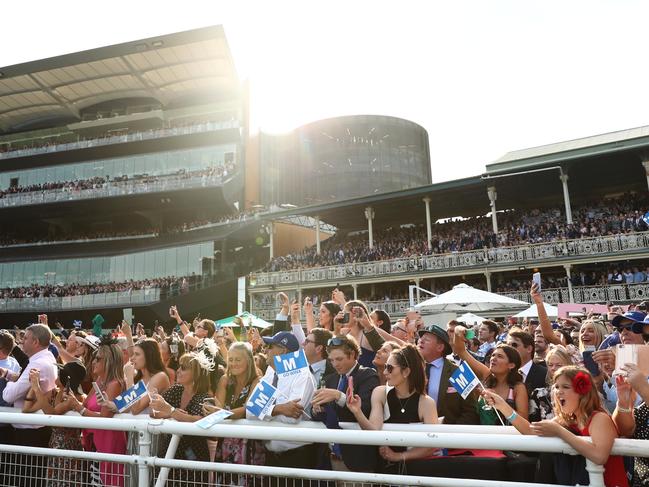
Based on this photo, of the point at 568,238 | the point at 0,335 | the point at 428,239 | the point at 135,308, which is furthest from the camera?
the point at 135,308

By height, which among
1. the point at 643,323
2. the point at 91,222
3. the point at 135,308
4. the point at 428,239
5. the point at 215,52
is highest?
the point at 215,52

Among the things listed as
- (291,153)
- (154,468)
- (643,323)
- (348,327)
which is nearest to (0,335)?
(154,468)

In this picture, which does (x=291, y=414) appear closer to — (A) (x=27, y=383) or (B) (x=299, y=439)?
(B) (x=299, y=439)

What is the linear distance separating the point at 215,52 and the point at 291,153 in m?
14.7

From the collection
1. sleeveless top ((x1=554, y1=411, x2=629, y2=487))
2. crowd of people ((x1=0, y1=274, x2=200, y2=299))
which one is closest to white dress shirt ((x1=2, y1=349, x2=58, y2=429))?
sleeveless top ((x1=554, y1=411, x2=629, y2=487))

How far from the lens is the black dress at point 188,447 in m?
3.42

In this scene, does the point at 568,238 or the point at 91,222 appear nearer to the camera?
the point at 568,238

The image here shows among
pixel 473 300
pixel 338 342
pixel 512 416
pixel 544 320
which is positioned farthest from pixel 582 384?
pixel 473 300

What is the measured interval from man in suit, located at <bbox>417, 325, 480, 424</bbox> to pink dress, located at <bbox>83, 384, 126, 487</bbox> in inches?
101

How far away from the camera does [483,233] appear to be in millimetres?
28141

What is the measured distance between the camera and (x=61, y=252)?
130 feet

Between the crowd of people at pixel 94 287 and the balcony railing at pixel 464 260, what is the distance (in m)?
5.49

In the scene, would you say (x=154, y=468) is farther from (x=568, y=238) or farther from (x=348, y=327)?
(x=568, y=238)

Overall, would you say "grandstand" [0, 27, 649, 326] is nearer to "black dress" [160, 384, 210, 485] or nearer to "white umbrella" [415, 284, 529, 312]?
"white umbrella" [415, 284, 529, 312]
